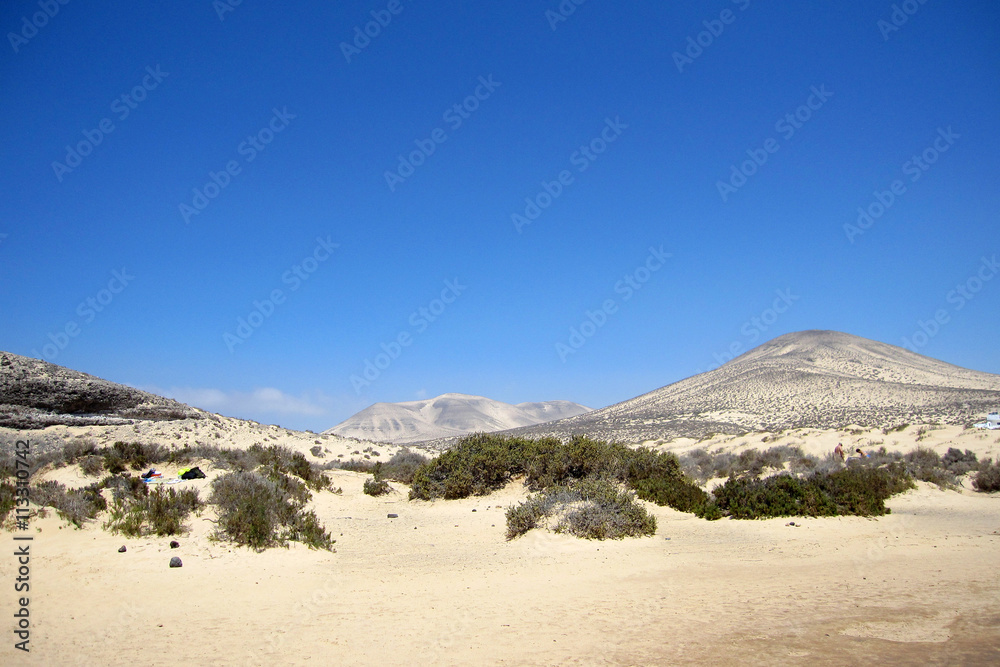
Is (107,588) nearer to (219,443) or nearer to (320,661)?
(320,661)

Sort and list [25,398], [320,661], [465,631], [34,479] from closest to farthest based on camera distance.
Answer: [320,661] < [465,631] < [34,479] < [25,398]

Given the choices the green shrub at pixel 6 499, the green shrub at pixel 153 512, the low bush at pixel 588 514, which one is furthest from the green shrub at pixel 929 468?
the green shrub at pixel 6 499

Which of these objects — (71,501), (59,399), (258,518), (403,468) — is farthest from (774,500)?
(59,399)

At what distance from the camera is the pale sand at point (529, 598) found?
5.32m

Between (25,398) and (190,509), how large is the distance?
12420 millimetres

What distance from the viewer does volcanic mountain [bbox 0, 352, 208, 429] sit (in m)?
17.3

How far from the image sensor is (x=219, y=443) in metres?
19.6

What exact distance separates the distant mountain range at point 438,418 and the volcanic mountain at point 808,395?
57045mm

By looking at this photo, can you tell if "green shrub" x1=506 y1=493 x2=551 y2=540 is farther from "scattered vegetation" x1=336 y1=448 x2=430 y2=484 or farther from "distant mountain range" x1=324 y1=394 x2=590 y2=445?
"distant mountain range" x1=324 y1=394 x2=590 y2=445

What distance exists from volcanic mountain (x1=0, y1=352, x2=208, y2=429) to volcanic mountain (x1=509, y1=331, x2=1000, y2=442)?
2957cm

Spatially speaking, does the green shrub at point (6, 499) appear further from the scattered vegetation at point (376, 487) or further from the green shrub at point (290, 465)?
the scattered vegetation at point (376, 487)

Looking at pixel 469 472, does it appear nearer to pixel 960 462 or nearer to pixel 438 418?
pixel 960 462

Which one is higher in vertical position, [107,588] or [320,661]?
[107,588]

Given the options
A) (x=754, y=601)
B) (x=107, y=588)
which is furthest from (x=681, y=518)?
(x=107, y=588)
